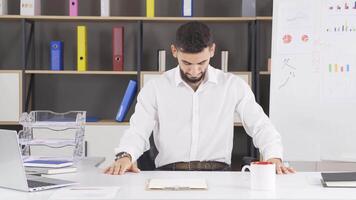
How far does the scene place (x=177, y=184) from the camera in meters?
→ 1.94

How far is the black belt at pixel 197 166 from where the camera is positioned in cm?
262

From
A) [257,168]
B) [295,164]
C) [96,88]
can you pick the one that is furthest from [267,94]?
[257,168]

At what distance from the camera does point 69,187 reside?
1.93 meters

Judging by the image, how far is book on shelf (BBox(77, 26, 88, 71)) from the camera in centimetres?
402

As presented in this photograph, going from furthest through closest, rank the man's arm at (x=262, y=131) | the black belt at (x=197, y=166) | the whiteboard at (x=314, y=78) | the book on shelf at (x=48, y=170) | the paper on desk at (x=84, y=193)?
1. the whiteboard at (x=314, y=78)
2. the black belt at (x=197, y=166)
3. the man's arm at (x=262, y=131)
4. the book on shelf at (x=48, y=170)
5. the paper on desk at (x=84, y=193)

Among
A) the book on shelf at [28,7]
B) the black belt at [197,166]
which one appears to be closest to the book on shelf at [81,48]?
the book on shelf at [28,7]

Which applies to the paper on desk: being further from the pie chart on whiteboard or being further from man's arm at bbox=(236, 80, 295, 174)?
the pie chart on whiteboard

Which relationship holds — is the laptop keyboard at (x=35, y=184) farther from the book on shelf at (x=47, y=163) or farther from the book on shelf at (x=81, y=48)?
the book on shelf at (x=81, y=48)

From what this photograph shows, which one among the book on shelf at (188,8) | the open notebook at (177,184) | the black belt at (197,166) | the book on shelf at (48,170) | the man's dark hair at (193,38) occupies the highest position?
the book on shelf at (188,8)

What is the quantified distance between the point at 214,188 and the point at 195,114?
2.86 ft

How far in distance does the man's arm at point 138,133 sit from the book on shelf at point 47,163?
0.57 feet

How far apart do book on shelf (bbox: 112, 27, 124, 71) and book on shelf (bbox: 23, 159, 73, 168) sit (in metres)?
1.80

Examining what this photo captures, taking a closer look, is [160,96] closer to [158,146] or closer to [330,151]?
[158,146]

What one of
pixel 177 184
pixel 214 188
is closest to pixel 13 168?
pixel 177 184
